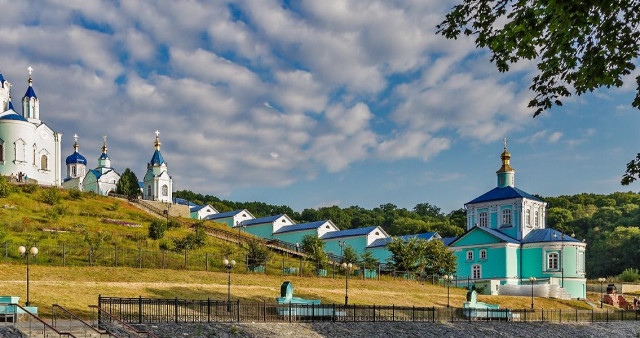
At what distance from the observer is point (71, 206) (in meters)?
60.1

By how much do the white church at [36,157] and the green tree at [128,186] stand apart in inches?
59.9

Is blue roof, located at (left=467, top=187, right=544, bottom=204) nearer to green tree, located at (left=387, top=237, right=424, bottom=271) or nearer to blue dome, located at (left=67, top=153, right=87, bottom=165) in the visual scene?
green tree, located at (left=387, top=237, right=424, bottom=271)

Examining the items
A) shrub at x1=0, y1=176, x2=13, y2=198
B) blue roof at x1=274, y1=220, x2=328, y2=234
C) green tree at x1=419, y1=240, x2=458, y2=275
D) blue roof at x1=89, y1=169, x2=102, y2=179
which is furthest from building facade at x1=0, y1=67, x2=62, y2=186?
green tree at x1=419, y1=240, x2=458, y2=275

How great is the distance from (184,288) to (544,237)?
3637 centimetres

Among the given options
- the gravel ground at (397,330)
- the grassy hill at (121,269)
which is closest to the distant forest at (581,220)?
the grassy hill at (121,269)

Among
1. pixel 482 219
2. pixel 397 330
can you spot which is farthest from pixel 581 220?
pixel 397 330

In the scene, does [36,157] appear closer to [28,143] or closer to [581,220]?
[28,143]

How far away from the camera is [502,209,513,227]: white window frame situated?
61234mm

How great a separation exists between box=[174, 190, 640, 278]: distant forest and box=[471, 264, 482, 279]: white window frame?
23686mm

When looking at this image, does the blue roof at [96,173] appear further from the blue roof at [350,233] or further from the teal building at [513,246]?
the teal building at [513,246]

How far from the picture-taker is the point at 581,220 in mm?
99500

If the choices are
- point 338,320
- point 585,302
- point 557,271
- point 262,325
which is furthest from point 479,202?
point 262,325

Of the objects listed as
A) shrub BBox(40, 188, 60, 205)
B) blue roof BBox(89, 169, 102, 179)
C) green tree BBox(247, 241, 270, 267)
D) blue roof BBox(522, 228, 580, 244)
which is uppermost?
blue roof BBox(89, 169, 102, 179)

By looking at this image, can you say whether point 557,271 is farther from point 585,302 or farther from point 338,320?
point 338,320
